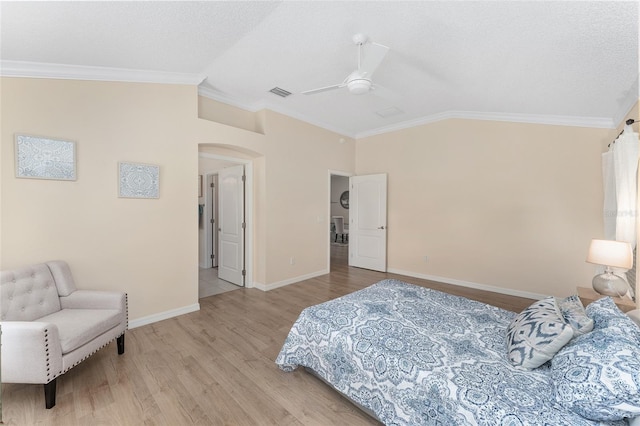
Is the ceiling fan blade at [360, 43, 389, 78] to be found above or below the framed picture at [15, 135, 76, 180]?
above

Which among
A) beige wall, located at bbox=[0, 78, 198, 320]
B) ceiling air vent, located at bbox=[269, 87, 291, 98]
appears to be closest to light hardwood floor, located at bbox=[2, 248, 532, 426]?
beige wall, located at bbox=[0, 78, 198, 320]

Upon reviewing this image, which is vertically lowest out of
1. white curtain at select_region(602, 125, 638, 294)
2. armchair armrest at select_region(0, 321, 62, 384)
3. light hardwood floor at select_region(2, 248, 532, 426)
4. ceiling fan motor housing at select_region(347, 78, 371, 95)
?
light hardwood floor at select_region(2, 248, 532, 426)

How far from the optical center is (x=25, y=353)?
1703mm

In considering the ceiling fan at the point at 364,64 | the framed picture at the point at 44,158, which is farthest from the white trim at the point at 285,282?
the ceiling fan at the point at 364,64

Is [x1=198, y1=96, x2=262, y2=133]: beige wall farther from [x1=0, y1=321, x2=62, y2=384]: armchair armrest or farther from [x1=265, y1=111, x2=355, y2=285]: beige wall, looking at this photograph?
[x1=0, y1=321, x2=62, y2=384]: armchair armrest

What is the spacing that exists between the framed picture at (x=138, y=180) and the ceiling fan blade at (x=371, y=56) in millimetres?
2621

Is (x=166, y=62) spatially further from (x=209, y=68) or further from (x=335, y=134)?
(x=335, y=134)

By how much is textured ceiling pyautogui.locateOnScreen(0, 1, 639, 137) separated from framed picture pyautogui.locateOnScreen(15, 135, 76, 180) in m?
0.62

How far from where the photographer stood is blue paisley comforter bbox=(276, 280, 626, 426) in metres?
1.24

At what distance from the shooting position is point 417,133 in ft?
16.7

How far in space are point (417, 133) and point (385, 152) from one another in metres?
0.75

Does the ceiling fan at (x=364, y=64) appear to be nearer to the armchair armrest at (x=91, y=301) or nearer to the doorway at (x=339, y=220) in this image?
the armchair armrest at (x=91, y=301)

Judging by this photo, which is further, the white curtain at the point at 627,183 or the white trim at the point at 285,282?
Answer: the white trim at the point at 285,282

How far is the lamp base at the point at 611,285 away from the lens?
2.47 meters
